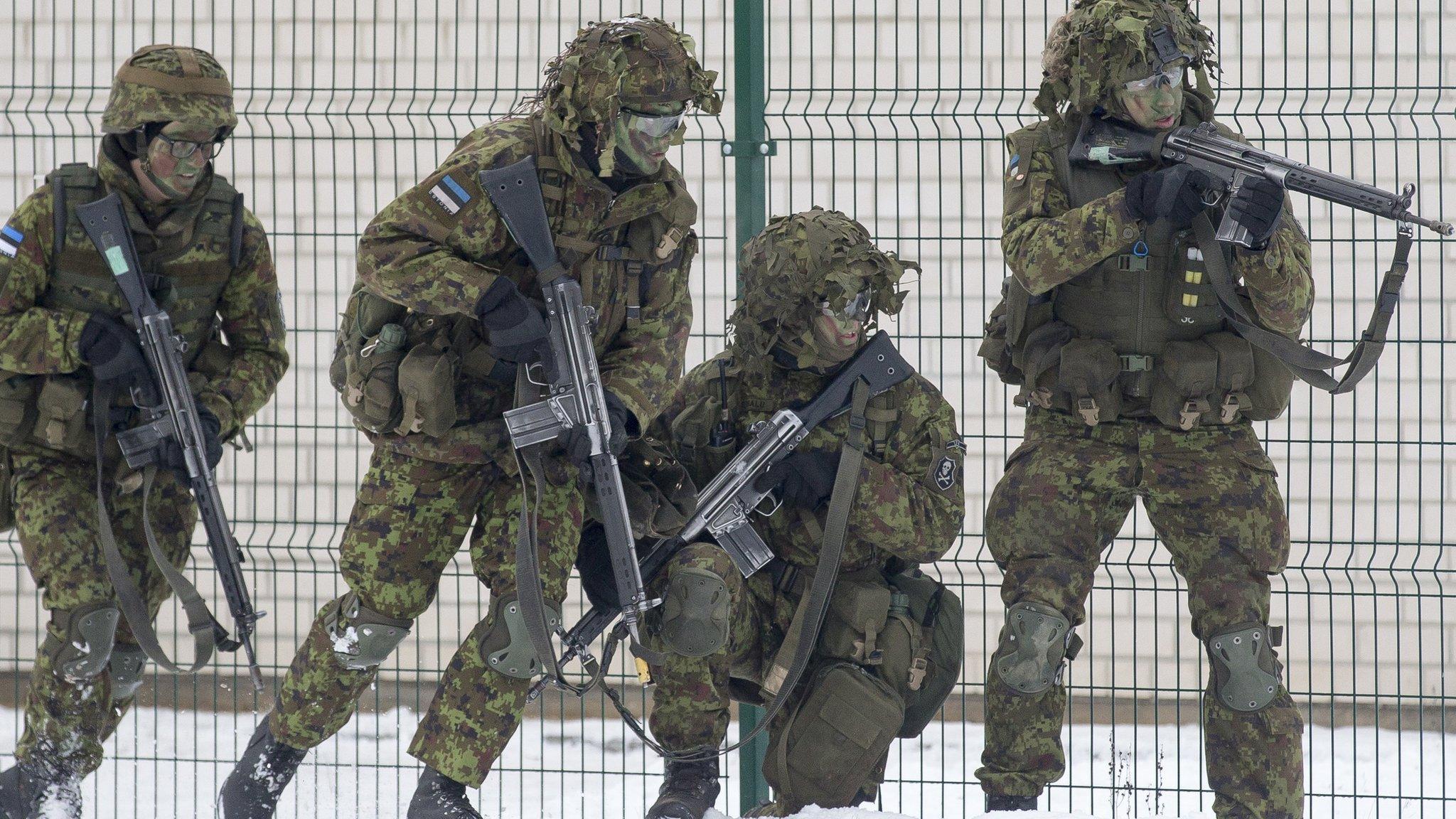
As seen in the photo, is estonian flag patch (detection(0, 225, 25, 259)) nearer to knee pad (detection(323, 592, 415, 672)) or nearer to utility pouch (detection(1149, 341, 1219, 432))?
knee pad (detection(323, 592, 415, 672))

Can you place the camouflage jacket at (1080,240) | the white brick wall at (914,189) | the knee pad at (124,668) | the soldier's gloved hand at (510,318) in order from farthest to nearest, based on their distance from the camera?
the white brick wall at (914,189), the knee pad at (124,668), the camouflage jacket at (1080,240), the soldier's gloved hand at (510,318)

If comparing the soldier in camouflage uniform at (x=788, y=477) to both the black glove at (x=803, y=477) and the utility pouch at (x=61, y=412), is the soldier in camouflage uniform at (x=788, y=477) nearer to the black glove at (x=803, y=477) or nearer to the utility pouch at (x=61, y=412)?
the black glove at (x=803, y=477)

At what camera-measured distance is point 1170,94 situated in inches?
151

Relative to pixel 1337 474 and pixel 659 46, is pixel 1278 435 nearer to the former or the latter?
pixel 1337 474

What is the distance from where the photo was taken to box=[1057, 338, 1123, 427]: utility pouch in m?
3.86

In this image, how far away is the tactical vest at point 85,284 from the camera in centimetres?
403

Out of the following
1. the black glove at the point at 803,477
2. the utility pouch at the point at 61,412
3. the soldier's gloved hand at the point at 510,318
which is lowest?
the black glove at the point at 803,477

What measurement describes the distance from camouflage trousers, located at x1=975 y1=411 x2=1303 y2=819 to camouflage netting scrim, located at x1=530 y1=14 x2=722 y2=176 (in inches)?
51.2

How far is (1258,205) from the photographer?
3.59m

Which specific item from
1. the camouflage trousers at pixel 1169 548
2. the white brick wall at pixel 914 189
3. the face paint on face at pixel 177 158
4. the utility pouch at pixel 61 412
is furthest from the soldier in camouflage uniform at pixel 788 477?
the utility pouch at pixel 61 412

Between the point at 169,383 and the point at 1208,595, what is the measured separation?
2.67 metres

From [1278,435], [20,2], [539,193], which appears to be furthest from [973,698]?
[20,2]

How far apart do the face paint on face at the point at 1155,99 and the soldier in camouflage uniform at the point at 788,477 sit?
685mm

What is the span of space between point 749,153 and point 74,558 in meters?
2.09
